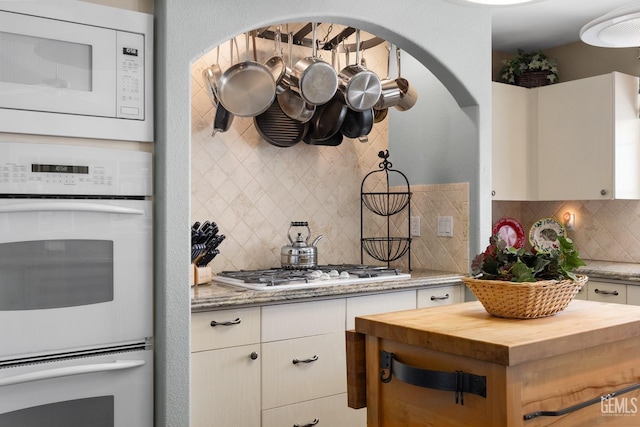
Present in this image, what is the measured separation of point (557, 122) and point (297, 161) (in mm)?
1944

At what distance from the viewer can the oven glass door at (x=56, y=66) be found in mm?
2059

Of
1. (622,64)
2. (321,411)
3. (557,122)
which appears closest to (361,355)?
(321,411)

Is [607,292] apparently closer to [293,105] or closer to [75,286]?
[293,105]

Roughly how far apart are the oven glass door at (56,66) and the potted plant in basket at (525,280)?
1.43 m

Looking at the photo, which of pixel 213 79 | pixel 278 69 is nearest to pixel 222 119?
pixel 213 79

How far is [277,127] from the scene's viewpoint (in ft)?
11.4

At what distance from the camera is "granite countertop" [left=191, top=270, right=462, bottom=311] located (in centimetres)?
254

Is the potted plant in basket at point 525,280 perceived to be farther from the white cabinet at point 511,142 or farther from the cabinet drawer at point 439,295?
the white cabinet at point 511,142

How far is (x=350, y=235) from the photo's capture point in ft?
12.9

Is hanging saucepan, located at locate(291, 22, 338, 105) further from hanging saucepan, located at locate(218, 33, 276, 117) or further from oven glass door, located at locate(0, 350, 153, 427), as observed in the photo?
oven glass door, located at locate(0, 350, 153, 427)

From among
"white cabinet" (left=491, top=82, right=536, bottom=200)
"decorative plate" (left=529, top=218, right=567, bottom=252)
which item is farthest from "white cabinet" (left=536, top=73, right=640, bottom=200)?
"decorative plate" (left=529, top=218, right=567, bottom=252)

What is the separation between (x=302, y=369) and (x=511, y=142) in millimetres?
2401

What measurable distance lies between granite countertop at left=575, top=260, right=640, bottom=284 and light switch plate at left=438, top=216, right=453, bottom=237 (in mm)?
895

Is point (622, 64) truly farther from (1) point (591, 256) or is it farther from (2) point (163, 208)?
(2) point (163, 208)
